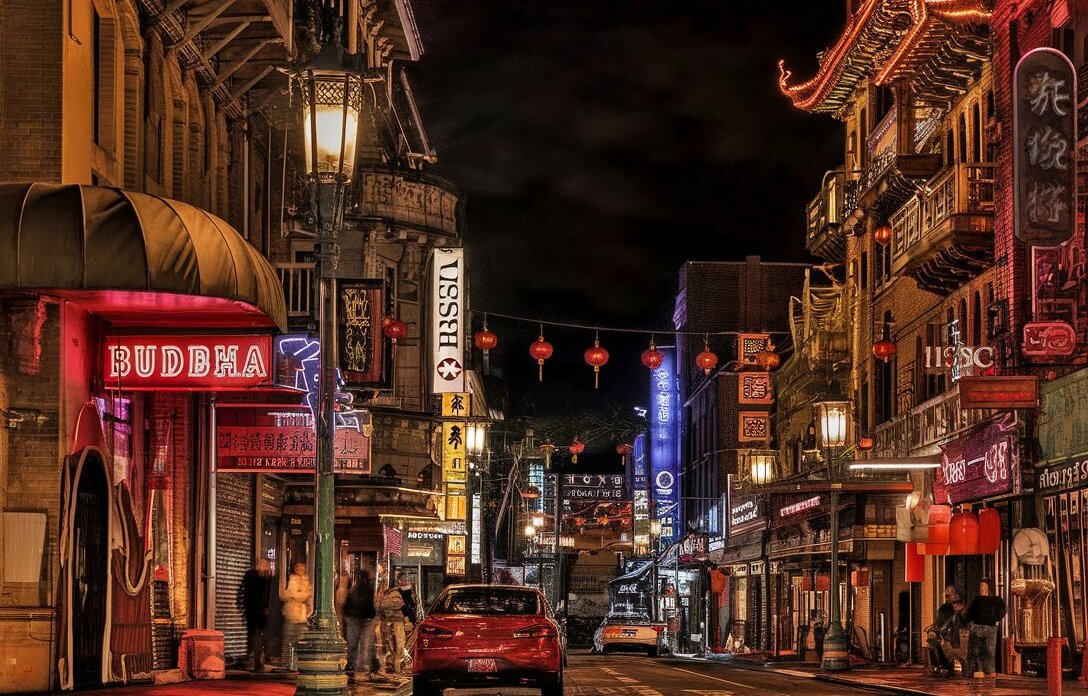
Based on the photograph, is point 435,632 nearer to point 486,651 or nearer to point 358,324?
point 486,651

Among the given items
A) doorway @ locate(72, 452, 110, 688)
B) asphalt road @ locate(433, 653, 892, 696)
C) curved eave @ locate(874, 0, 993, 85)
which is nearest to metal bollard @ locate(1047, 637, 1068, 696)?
asphalt road @ locate(433, 653, 892, 696)

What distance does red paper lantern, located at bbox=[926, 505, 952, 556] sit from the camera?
34.4 m

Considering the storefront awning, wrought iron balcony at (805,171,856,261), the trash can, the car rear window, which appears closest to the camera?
the storefront awning

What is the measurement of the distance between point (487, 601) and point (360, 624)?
5.38 metres

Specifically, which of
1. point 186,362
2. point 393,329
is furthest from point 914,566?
point 186,362

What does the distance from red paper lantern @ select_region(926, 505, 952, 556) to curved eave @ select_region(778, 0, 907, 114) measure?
11911mm

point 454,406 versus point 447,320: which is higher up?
point 447,320

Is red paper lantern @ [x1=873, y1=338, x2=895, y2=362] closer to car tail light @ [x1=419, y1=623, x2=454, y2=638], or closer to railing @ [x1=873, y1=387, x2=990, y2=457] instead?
railing @ [x1=873, y1=387, x2=990, y2=457]

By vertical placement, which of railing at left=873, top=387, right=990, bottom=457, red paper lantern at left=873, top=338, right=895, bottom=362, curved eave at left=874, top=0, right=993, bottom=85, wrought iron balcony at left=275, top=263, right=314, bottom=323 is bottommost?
railing at left=873, top=387, right=990, bottom=457

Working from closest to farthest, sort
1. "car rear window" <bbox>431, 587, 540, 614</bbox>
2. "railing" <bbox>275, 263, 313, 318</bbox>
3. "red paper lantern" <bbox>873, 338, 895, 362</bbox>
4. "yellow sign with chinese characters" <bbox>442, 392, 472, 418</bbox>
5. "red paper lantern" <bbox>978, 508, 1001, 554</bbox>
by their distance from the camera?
"car rear window" <bbox>431, 587, 540, 614</bbox> < "red paper lantern" <bbox>978, 508, 1001, 554</bbox> < "railing" <bbox>275, 263, 313, 318</bbox> < "red paper lantern" <bbox>873, 338, 895, 362</bbox> < "yellow sign with chinese characters" <bbox>442, 392, 472, 418</bbox>

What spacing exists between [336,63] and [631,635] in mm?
38759

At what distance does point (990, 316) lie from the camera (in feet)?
105

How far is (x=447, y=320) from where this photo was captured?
146ft

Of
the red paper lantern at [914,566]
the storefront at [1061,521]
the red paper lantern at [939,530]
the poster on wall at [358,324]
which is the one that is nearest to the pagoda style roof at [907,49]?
the storefront at [1061,521]
